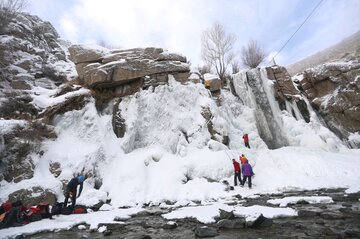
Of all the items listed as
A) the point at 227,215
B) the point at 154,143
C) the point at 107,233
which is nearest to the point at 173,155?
the point at 154,143

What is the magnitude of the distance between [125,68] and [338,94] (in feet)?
58.9

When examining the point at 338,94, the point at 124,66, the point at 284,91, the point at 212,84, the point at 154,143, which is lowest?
the point at 154,143

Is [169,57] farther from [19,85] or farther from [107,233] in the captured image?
[107,233]

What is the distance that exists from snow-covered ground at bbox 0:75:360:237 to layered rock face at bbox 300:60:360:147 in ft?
8.11

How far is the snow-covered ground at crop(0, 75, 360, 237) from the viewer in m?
10.5

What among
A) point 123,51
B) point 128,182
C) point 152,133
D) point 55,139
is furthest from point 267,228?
point 123,51

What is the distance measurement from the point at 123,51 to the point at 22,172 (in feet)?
35.4

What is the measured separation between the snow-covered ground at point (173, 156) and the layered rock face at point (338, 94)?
2471 millimetres

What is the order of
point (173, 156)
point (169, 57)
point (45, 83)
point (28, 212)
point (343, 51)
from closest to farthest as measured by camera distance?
point (28, 212), point (173, 156), point (45, 83), point (169, 57), point (343, 51)

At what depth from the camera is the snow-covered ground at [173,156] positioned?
34.5 ft

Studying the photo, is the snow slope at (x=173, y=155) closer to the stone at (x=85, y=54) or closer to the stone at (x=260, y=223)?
the stone at (x=85, y=54)

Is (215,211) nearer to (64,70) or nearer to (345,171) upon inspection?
(345,171)

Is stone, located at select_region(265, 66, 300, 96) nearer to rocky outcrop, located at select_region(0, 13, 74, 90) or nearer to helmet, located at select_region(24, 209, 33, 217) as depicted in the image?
rocky outcrop, located at select_region(0, 13, 74, 90)

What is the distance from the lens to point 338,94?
63.7ft
